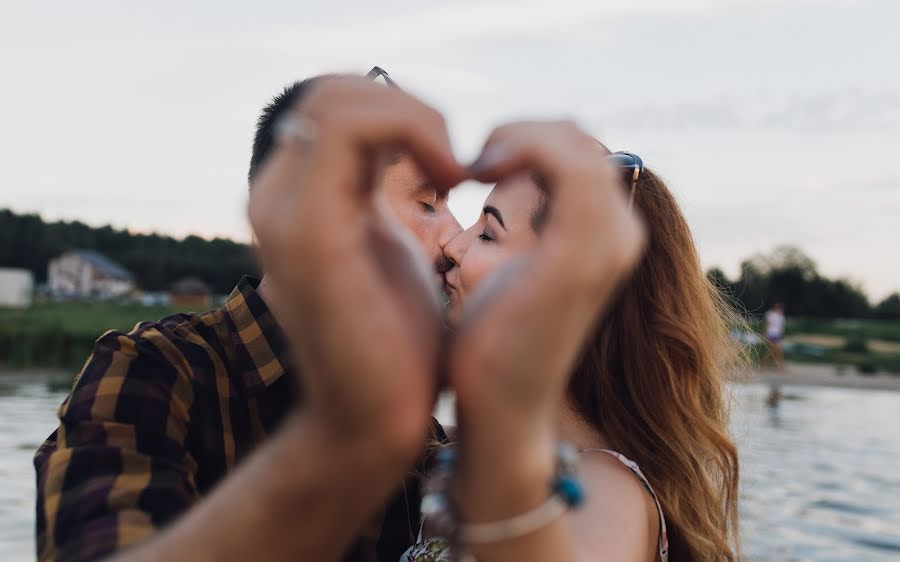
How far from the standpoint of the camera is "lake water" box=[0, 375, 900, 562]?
7152 mm

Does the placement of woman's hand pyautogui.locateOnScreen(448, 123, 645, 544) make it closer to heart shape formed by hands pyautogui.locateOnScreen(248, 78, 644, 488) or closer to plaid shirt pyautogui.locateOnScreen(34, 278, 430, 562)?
heart shape formed by hands pyautogui.locateOnScreen(248, 78, 644, 488)

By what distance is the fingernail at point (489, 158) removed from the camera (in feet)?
3.17

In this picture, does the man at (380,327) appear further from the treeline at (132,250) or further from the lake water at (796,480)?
the treeline at (132,250)

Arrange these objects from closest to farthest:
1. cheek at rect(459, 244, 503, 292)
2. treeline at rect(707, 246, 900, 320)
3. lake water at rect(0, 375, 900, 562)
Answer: cheek at rect(459, 244, 503, 292) < lake water at rect(0, 375, 900, 562) < treeline at rect(707, 246, 900, 320)

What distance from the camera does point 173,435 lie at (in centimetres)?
188

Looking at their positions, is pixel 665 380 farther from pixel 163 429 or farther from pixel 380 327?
pixel 380 327

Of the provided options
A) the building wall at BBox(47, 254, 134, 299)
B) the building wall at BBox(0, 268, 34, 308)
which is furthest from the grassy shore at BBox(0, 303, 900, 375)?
the building wall at BBox(47, 254, 134, 299)

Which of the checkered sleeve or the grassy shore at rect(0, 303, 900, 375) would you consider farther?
the grassy shore at rect(0, 303, 900, 375)

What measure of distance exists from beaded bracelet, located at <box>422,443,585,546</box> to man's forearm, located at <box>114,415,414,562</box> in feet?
0.30

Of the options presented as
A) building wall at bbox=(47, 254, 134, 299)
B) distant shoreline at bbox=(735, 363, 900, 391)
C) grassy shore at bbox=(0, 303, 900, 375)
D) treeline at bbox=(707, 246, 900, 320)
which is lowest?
building wall at bbox=(47, 254, 134, 299)

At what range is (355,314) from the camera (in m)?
0.83

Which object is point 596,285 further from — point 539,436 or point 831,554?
point 831,554

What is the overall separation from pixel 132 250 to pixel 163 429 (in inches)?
4425

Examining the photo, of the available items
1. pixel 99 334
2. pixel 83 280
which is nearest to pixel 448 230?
pixel 99 334
